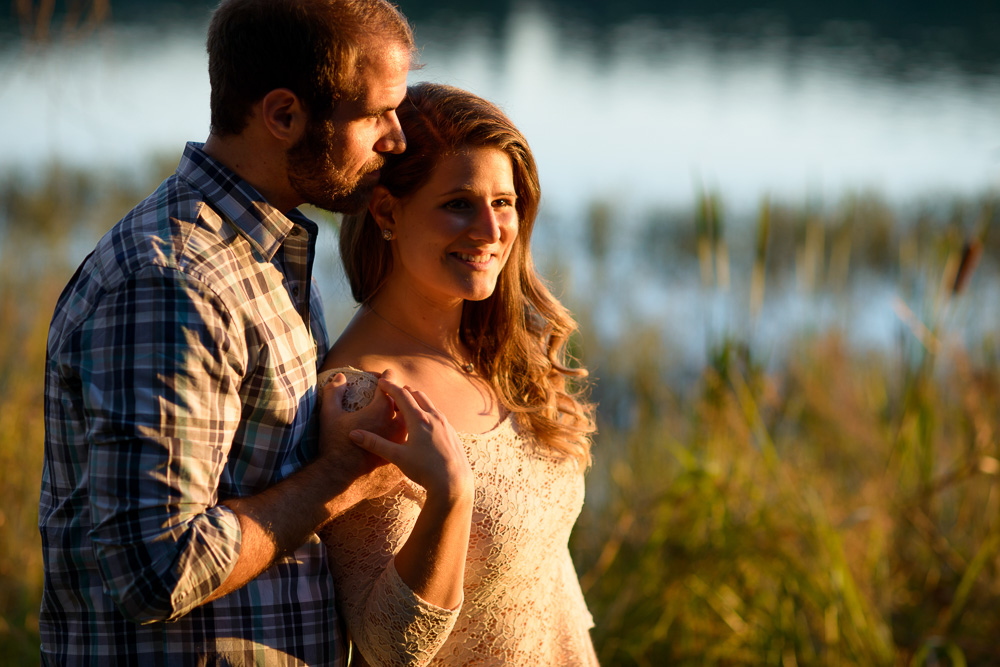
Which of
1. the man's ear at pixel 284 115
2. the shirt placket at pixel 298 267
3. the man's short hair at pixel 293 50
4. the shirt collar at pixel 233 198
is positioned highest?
the man's short hair at pixel 293 50

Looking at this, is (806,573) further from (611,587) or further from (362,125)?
(362,125)

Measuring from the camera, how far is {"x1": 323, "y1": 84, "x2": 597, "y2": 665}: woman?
182 cm

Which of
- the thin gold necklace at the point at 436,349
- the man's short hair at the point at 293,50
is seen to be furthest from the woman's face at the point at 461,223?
the man's short hair at the point at 293,50

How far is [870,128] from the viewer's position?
15.3 m

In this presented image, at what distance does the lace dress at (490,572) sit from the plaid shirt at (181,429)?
10 centimetres

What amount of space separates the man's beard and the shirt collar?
8 cm

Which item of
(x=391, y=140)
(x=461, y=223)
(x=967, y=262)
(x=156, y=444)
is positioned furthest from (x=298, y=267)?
(x=967, y=262)

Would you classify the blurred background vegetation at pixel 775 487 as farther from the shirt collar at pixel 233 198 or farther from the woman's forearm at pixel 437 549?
the shirt collar at pixel 233 198

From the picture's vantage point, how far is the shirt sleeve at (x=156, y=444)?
1.44 metres

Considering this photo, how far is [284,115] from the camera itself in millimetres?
1678

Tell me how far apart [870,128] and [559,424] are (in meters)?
14.8

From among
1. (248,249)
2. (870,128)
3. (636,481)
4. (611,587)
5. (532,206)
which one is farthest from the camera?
(870,128)

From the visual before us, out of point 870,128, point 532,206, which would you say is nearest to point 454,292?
point 532,206

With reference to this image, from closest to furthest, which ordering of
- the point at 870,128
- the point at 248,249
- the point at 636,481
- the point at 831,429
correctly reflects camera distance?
1. the point at 248,249
2. the point at 636,481
3. the point at 831,429
4. the point at 870,128
